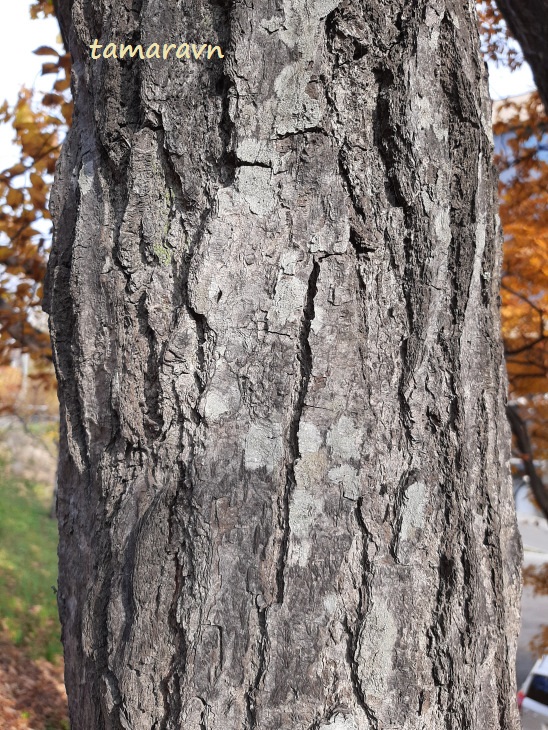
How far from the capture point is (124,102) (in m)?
1.08

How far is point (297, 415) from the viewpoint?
972mm

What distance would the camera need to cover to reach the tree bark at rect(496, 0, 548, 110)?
2.78 m

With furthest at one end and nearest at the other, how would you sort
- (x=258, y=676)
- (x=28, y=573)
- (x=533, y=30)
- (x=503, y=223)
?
(x=28, y=573) → (x=503, y=223) → (x=533, y=30) → (x=258, y=676)

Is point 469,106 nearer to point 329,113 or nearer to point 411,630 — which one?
point 329,113

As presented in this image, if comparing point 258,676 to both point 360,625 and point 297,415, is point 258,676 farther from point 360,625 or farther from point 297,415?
point 297,415

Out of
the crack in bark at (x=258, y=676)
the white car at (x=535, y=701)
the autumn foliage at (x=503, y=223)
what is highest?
the autumn foliage at (x=503, y=223)

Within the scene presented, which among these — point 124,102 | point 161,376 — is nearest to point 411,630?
point 161,376

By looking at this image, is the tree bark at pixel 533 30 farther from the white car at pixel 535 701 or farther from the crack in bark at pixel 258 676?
the white car at pixel 535 701

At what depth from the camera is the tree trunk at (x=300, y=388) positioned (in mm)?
952

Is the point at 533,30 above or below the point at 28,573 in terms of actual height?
above

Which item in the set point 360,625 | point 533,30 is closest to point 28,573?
point 533,30

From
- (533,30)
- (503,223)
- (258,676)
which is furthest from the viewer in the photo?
(503,223)

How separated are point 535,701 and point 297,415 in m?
5.22

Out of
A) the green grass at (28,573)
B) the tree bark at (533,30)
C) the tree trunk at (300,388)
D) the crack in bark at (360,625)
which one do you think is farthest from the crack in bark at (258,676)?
the green grass at (28,573)
